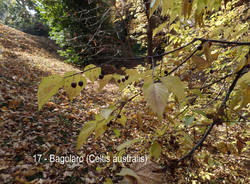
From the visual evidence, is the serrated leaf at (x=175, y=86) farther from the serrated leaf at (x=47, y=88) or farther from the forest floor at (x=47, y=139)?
the forest floor at (x=47, y=139)

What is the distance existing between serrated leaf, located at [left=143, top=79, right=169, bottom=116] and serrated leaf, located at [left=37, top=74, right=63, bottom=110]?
0.34 metres

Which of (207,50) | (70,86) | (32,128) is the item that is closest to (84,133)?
(70,86)

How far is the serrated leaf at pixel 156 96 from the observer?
403mm

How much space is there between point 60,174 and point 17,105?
2.00m

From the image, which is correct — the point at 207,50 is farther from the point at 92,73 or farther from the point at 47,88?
A: the point at 47,88

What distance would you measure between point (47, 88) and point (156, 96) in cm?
39

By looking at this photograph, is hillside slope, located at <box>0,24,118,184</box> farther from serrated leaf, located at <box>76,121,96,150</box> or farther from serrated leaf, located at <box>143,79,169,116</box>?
serrated leaf, located at <box>143,79,169,116</box>

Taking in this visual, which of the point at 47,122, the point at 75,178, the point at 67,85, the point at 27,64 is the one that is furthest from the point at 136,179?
the point at 27,64

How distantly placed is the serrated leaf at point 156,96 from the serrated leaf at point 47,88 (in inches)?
13.4

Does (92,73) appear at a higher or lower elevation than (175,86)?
higher

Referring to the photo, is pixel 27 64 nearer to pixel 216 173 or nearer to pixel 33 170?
pixel 33 170

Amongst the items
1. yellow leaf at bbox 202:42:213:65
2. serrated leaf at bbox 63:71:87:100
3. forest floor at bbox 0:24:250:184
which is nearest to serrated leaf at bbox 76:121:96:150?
serrated leaf at bbox 63:71:87:100

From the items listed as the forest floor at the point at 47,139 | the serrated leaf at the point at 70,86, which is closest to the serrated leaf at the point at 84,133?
the serrated leaf at the point at 70,86

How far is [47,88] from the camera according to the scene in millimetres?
533
